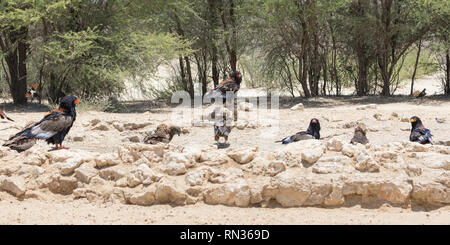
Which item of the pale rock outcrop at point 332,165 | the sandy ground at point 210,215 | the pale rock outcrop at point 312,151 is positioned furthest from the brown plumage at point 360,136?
the sandy ground at point 210,215

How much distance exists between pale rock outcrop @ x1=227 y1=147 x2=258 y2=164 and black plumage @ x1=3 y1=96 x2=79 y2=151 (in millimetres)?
2201

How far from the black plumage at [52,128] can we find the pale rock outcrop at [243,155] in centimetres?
220

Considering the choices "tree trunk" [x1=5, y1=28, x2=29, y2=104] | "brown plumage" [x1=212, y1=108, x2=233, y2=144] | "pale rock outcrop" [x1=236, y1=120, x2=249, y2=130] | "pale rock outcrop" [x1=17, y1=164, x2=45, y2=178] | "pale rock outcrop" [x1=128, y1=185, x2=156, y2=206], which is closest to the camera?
"pale rock outcrop" [x1=128, y1=185, x2=156, y2=206]

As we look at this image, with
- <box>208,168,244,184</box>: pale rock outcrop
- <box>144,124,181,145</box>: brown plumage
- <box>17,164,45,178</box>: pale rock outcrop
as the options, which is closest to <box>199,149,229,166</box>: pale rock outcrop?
<box>208,168,244,184</box>: pale rock outcrop

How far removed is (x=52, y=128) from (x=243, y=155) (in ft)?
8.33

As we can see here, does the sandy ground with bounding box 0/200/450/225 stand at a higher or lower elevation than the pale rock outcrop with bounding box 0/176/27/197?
lower

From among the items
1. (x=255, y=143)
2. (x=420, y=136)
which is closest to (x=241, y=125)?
(x=255, y=143)

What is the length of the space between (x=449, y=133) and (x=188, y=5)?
10.4 m

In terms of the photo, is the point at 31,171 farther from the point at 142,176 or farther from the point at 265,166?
the point at 265,166

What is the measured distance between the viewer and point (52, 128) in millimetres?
5945

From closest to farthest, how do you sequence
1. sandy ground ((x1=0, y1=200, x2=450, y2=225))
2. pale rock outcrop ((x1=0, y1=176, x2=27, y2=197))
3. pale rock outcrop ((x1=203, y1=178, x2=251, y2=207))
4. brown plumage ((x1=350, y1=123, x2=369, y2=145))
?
sandy ground ((x1=0, y1=200, x2=450, y2=225))
pale rock outcrop ((x1=203, y1=178, x2=251, y2=207))
pale rock outcrop ((x1=0, y1=176, x2=27, y2=197))
brown plumage ((x1=350, y1=123, x2=369, y2=145))

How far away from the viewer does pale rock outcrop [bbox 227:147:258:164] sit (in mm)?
5023

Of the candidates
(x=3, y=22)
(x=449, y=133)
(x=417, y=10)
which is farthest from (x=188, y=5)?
(x=449, y=133)

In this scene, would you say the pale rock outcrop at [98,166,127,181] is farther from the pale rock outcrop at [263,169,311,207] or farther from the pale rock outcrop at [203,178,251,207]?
the pale rock outcrop at [263,169,311,207]
